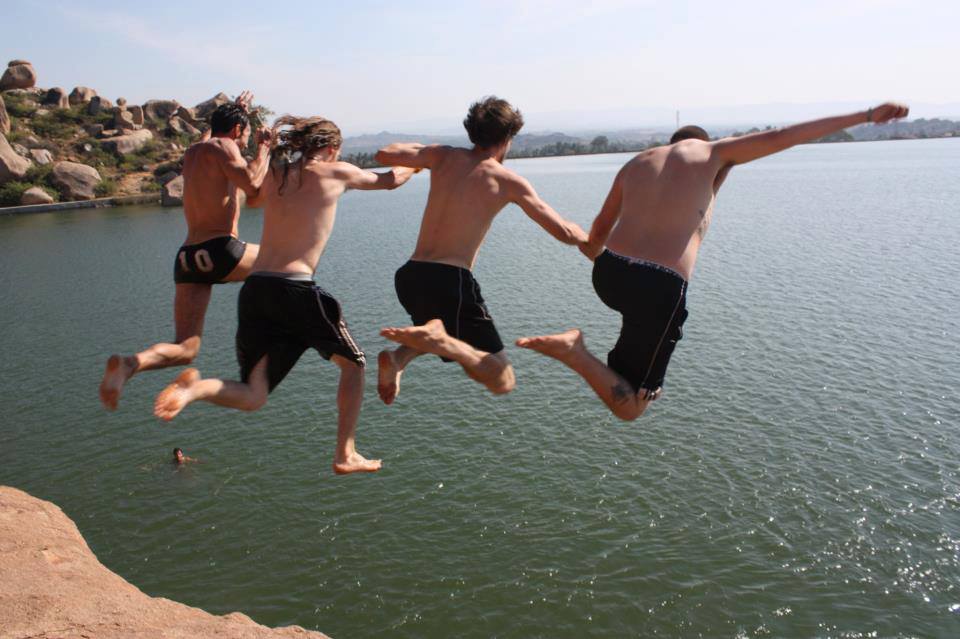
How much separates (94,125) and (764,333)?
7638 centimetres

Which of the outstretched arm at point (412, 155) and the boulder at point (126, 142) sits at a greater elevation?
the boulder at point (126, 142)

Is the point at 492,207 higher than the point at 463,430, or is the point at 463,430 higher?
the point at 492,207

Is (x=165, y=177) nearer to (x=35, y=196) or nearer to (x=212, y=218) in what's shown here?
(x=35, y=196)

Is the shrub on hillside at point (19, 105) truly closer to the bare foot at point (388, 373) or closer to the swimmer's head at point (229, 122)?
the swimmer's head at point (229, 122)

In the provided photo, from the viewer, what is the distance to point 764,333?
23.3m

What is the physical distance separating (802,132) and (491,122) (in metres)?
2.06

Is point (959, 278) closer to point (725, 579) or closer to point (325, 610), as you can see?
point (725, 579)

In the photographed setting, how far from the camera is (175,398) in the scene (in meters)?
4.99

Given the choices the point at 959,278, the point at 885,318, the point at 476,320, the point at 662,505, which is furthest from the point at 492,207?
the point at 959,278

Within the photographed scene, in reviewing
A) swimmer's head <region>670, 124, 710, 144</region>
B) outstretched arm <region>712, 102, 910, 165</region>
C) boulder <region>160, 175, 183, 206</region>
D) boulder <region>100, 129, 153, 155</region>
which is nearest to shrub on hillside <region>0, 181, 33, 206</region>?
boulder <region>160, 175, 183, 206</region>

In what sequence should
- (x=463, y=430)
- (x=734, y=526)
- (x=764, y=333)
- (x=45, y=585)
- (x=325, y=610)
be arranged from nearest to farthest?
(x=45, y=585), (x=325, y=610), (x=734, y=526), (x=463, y=430), (x=764, y=333)

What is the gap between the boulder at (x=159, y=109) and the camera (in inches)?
3253

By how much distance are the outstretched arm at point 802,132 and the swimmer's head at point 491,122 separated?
1.45 meters

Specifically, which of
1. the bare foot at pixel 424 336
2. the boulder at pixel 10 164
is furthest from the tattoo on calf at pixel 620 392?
the boulder at pixel 10 164
